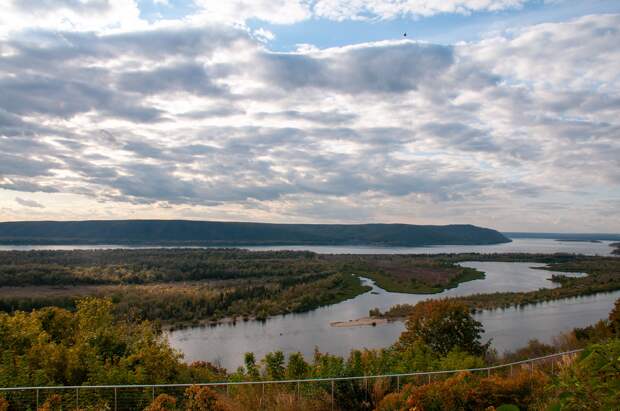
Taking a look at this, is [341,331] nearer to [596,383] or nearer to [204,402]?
[204,402]

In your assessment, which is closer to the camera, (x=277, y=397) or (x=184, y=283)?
(x=277, y=397)

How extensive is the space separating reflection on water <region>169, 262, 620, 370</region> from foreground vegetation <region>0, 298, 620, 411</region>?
36.7 ft

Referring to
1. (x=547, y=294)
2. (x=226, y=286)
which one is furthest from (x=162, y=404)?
(x=226, y=286)

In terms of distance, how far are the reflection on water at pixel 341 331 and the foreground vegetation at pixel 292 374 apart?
1118 cm

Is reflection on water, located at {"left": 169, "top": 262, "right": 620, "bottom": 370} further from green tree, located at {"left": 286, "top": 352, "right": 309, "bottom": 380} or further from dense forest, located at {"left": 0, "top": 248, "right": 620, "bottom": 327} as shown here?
green tree, located at {"left": 286, "top": 352, "right": 309, "bottom": 380}

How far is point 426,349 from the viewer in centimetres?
2205

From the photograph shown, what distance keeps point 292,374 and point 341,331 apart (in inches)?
879

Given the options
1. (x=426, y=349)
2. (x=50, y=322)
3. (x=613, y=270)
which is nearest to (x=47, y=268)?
(x=50, y=322)

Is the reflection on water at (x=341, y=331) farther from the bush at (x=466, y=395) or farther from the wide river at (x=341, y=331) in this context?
the bush at (x=466, y=395)

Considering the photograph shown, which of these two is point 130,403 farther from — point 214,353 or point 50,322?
point 214,353

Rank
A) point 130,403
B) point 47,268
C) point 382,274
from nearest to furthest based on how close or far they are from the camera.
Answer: point 130,403 < point 47,268 < point 382,274

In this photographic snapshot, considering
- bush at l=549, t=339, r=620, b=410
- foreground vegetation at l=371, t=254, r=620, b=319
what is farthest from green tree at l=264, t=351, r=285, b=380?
foreground vegetation at l=371, t=254, r=620, b=319

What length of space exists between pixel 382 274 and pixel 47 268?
5094cm

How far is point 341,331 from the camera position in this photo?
38281 millimetres
